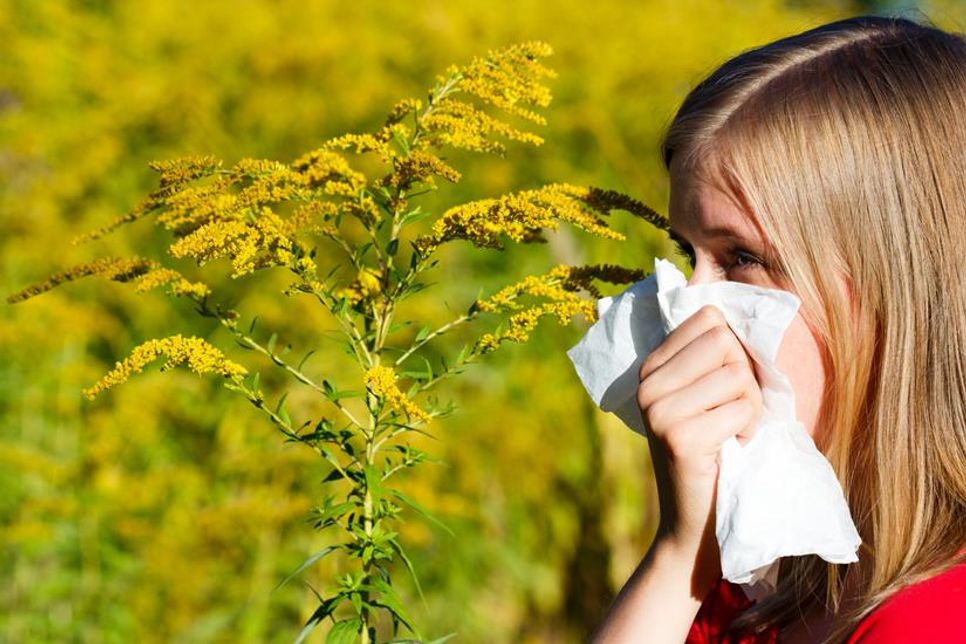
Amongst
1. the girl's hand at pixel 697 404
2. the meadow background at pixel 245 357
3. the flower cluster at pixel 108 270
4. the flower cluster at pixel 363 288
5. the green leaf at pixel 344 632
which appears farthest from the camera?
the meadow background at pixel 245 357

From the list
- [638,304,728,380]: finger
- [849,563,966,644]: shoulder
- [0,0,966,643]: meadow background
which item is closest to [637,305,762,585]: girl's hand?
[638,304,728,380]: finger

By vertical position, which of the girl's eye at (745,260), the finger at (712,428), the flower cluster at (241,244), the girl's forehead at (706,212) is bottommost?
the finger at (712,428)

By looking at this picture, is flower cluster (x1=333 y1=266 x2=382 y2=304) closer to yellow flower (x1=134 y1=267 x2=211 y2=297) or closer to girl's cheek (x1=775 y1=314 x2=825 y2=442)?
yellow flower (x1=134 y1=267 x2=211 y2=297)

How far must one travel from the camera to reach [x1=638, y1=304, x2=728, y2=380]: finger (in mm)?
1586

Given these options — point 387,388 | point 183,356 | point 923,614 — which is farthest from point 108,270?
point 923,614

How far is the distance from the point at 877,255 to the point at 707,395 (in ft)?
1.00

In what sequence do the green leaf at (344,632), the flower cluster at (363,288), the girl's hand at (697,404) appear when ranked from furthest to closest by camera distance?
1. the flower cluster at (363,288)
2. the girl's hand at (697,404)
3. the green leaf at (344,632)

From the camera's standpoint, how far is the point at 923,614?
1.54 metres

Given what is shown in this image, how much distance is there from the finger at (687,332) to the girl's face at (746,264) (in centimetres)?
6

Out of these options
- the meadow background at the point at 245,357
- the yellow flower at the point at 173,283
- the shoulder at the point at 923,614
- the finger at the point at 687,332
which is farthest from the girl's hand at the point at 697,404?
the meadow background at the point at 245,357

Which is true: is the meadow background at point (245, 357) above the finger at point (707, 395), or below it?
above

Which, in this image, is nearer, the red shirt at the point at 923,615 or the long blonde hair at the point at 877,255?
the red shirt at the point at 923,615

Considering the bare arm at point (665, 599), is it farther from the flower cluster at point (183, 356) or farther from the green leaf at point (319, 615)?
the flower cluster at point (183, 356)

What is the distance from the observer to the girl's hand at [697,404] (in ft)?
5.09
